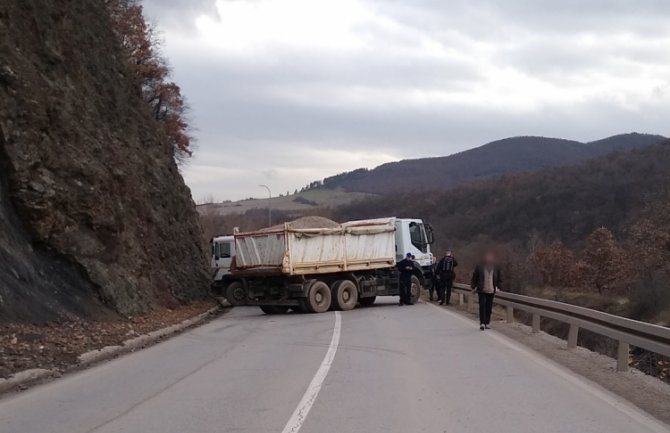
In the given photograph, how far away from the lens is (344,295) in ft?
87.2

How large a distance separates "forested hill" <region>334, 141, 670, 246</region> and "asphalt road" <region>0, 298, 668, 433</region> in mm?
52566

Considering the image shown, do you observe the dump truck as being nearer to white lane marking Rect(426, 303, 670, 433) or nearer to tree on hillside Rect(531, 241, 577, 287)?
white lane marking Rect(426, 303, 670, 433)

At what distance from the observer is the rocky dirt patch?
12070mm

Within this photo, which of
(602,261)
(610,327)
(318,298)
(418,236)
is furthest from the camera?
(602,261)

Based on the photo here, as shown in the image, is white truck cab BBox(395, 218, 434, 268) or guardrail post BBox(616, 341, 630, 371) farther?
white truck cab BBox(395, 218, 434, 268)

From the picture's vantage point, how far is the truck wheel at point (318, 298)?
25109 millimetres

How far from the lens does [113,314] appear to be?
1900 centimetres

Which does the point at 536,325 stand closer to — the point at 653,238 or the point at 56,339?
the point at 56,339

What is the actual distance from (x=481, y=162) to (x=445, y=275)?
135m

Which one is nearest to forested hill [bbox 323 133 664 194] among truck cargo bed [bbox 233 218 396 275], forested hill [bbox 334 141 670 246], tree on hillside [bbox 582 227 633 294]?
forested hill [bbox 334 141 670 246]

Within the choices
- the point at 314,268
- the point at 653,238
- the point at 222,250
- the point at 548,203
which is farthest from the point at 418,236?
the point at 548,203

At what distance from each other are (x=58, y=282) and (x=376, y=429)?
481 inches

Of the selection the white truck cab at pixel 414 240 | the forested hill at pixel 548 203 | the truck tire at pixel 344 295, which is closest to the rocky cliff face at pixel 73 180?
the truck tire at pixel 344 295

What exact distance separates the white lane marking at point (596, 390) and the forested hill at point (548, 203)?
52309 mm
